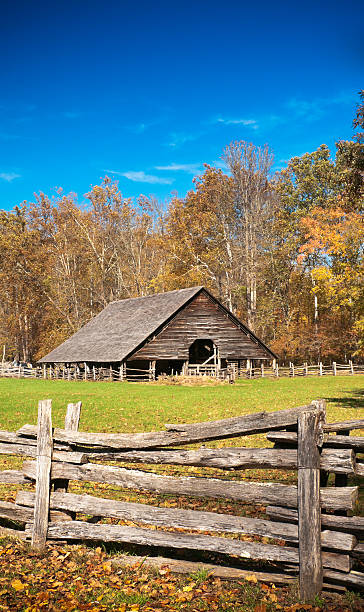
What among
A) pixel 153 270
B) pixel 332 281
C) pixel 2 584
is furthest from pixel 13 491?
pixel 153 270

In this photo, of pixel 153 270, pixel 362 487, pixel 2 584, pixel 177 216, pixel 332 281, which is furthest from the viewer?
pixel 153 270

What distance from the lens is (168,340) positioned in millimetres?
38375

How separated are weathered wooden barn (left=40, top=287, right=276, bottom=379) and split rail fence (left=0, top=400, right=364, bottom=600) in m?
29.6

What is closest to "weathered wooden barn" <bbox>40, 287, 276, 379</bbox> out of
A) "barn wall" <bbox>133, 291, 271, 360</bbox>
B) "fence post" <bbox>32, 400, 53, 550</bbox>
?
"barn wall" <bbox>133, 291, 271, 360</bbox>

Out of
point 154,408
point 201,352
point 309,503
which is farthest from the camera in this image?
point 201,352

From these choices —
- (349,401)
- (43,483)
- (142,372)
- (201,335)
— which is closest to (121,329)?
(142,372)

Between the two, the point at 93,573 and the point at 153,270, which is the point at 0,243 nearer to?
the point at 153,270

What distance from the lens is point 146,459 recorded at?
5859 millimetres

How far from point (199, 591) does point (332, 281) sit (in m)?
32.4

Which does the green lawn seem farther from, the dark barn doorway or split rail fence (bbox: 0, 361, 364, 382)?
the dark barn doorway

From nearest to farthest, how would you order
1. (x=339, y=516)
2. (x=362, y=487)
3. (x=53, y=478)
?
(x=339, y=516) < (x=53, y=478) < (x=362, y=487)

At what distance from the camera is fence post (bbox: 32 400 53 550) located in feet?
20.3

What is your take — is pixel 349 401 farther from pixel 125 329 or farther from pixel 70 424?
pixel 125 329

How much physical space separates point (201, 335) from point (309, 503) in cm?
3495
